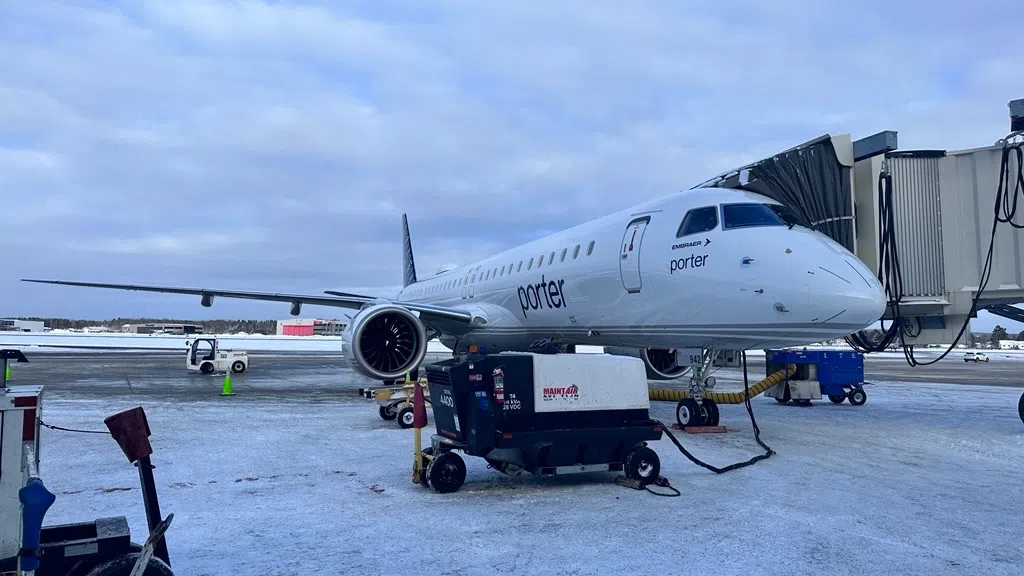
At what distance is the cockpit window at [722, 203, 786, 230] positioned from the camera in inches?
354

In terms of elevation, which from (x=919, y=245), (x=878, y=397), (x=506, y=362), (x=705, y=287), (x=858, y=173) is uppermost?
(x=858, y=173)

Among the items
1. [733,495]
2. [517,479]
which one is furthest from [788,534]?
[517,479]

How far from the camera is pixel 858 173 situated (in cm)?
1141

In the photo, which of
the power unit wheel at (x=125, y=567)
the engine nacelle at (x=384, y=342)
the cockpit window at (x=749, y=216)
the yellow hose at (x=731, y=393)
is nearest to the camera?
the power unit wheel at (x=125, y=567)

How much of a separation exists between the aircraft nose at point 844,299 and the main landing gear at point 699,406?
7.95 ft

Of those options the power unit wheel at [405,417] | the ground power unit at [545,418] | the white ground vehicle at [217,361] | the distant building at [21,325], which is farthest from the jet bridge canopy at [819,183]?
the distant building at [21,325]

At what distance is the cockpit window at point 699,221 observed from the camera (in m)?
9.40

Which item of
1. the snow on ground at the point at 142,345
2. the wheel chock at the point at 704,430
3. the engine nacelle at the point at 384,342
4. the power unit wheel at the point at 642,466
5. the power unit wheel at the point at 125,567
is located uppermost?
the engine nacelle at the point at 384,342

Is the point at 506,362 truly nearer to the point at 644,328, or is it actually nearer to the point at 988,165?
the point at 644,328

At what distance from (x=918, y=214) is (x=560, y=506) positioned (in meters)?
8.93

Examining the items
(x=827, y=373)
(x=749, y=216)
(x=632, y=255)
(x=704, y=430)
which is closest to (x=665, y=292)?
(x=632, y=255)

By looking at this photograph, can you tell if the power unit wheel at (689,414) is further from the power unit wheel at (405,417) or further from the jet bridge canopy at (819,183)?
the power unit wheel at (405,417)

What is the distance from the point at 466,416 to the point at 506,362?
65 cm

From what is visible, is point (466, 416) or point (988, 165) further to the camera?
point (988, 165)
